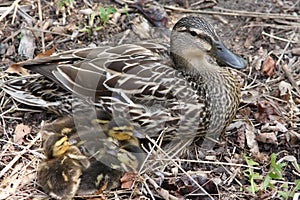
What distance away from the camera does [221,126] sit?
13.2ft

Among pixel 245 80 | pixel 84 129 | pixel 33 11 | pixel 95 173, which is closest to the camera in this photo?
pixel 95 173

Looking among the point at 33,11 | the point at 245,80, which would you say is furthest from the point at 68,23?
the point at 245,80

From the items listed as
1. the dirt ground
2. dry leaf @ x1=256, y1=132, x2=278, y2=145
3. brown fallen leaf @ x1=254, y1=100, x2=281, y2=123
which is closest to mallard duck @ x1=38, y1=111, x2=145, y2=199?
the dirt ground

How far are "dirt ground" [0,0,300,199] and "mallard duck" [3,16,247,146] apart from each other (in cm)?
26

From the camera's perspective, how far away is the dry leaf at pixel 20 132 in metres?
4.01

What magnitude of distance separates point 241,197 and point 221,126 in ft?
1.82

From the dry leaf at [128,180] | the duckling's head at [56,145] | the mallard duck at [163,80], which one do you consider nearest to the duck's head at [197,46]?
the mallard duck at [163,80]

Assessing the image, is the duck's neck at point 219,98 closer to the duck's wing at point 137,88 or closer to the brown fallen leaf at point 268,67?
the duck's wing at point 137,88

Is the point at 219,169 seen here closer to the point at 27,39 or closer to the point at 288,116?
the point at 288,116

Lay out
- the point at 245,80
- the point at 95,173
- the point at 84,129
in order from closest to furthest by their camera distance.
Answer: the point at 95,173 → the point at 84,129 → the point at 245,80

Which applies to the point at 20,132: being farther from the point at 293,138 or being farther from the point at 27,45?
the point at 293,138

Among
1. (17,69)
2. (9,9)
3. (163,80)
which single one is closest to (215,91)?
(163,80)

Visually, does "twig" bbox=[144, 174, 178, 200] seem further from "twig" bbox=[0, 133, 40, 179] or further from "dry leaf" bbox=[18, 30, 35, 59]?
"dry leaf" bbox=[18, 30, 35, 59]

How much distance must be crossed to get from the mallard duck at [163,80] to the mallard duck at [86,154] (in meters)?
0.14
